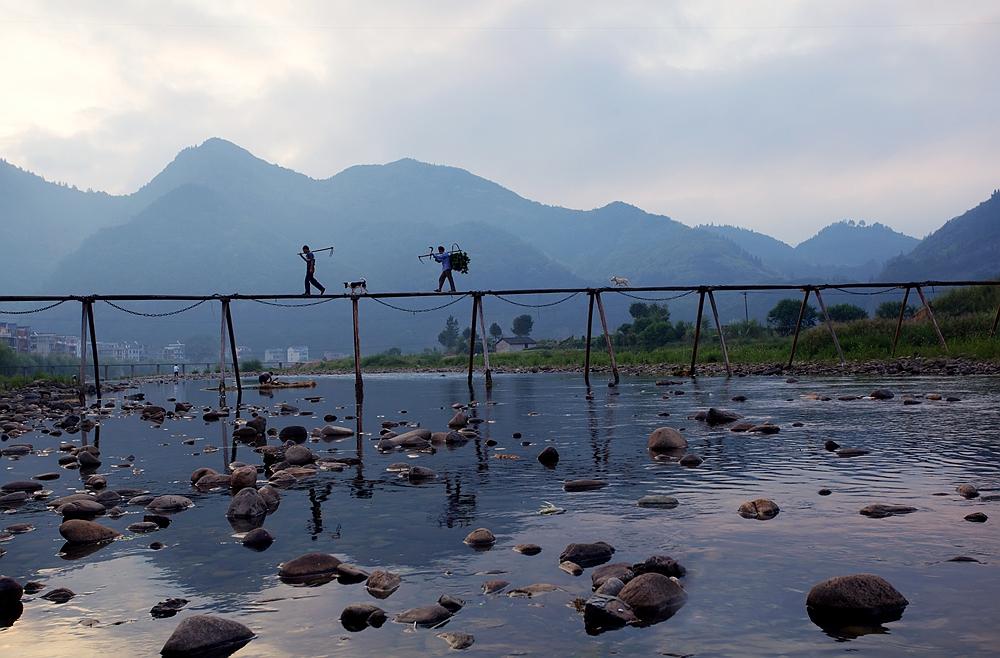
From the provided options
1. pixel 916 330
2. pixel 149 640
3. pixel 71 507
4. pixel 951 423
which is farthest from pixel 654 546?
pixel 916 330

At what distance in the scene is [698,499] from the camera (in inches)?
410

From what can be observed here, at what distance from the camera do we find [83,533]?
29.9ft

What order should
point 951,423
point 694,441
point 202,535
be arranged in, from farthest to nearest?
point 951,423, point 694,441, point 202,535

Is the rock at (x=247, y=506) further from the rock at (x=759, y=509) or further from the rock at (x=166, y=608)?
the rock at (x=759, y=509)

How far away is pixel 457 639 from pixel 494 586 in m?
1.21

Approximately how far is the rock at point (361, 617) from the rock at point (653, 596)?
79.5 inches

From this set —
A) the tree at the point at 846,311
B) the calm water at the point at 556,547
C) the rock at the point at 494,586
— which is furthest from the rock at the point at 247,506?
the tree at the point at 846,311

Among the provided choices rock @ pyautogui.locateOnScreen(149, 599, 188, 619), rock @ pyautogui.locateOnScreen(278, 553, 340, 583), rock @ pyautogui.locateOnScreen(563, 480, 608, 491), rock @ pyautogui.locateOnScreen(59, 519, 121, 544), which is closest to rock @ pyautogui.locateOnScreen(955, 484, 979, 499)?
rock @ pyautogui.locateOnScreen(563, 480, 608, 491)

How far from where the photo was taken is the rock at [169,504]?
10.8 meters

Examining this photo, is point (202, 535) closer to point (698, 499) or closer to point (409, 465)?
point (409, 465)

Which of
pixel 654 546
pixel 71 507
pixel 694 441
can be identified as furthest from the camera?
pixel 694 441

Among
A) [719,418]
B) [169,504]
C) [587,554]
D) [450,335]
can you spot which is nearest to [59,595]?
[169,504]

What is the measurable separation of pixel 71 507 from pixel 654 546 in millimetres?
7869

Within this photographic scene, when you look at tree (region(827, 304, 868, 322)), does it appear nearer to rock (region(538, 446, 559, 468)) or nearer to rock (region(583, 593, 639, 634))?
rock (region(538, 446, 559, 468))
